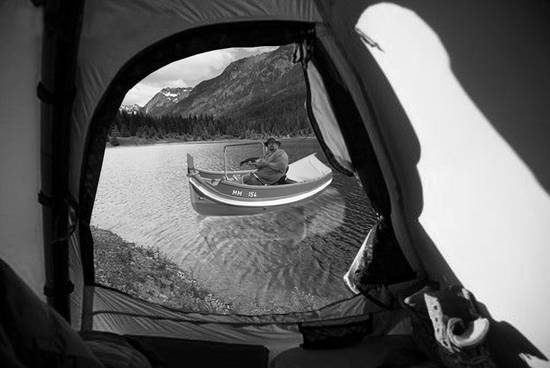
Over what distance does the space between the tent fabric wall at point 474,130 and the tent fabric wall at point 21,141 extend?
186 centimetres

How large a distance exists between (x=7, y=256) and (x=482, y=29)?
291 centimetres

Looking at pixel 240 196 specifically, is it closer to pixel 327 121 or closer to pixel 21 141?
pixel 327 121

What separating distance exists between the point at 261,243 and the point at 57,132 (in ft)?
25.9

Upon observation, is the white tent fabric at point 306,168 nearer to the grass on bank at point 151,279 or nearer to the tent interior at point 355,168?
the grass on bank at point 151,279

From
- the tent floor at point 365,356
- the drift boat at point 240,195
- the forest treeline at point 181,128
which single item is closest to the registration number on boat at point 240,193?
the drift boat at point 240,195

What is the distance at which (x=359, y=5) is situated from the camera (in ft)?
7.54

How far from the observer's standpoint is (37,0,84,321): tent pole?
2025 millimetres

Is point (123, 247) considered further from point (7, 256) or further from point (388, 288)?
point (388, 288)

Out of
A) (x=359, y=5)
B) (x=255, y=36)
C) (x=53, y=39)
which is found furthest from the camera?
(x=255, y=36)

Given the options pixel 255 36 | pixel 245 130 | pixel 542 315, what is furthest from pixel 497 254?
pixel 245 130

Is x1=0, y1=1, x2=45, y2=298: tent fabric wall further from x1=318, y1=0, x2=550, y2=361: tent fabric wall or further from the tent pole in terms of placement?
x1=318, y1=0, x2=550, y2=361: tent fabric wall

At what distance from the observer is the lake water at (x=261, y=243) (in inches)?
255

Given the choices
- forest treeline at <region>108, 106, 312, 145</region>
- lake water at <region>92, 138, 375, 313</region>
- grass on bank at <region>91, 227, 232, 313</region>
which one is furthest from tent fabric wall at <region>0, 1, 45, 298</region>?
forest treeline at <region>108, 106, 312, 145</region>

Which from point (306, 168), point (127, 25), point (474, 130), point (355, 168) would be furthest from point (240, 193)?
point (474, 130)
